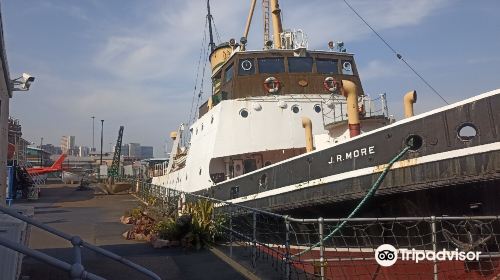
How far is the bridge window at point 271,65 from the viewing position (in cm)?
1438

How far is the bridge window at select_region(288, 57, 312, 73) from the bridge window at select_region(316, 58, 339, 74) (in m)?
0.33

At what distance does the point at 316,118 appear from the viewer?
13820 mm

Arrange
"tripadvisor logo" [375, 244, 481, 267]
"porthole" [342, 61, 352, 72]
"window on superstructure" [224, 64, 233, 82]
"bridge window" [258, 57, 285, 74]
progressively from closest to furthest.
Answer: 1. "tripadvisor logo" [375, 244, 481, 267]
2. "bridge window" [258, 57, 285, 74]
3. "window on superstructure" [224, 64, 233, 82]
4. "porthole" [342, 61, 352, 72]

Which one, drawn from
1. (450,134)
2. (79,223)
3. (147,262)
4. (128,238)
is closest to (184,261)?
(147,262)

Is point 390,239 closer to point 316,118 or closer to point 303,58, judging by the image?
point 316,118

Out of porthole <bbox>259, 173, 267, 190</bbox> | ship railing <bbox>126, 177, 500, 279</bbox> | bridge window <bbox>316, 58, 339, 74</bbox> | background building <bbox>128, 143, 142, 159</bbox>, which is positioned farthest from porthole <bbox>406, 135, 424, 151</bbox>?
background building <bbox>128, 143, 142, 159</bbox>

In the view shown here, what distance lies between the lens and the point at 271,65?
14.5 metres

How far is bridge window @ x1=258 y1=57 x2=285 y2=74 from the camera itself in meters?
14.4

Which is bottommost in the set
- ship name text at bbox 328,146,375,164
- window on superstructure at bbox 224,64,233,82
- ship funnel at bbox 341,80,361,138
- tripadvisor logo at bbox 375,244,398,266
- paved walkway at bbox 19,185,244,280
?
paved walkway at bbox 19,185,244,280

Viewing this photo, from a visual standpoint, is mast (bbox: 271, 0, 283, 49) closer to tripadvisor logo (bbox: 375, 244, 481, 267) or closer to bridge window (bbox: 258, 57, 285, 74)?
bridge window (bbox: 258, 57, 285, 74)

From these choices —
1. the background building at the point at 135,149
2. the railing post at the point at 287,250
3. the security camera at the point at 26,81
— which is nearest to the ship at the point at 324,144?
the railing post at the point at 287,250

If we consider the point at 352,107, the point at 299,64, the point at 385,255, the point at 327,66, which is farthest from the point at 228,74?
the point at 385,255

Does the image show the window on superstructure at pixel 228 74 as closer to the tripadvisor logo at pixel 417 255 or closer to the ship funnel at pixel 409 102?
the ship funnel at pixel 409 102

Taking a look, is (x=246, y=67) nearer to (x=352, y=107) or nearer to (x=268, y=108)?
(x=268, y=108)
